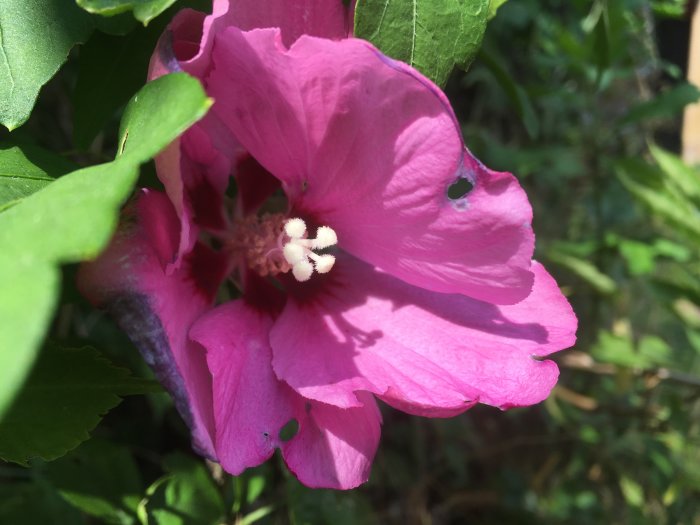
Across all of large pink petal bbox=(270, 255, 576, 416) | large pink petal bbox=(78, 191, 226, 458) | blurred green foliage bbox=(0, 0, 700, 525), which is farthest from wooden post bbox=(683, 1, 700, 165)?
large pink petal bbox=(78, 191, 226, 458)

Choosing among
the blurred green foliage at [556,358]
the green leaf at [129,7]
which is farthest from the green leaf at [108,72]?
the green leaf at [129,7]

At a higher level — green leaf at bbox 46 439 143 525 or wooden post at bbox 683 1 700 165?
green leaf at bbox 46 439 143 525

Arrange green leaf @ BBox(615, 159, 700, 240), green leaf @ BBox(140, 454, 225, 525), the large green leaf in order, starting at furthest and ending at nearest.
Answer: green leaf @ BBox(615, 159, 700, 240), green leaf @ BBox(140, 454, 225, 525), the large green leaf

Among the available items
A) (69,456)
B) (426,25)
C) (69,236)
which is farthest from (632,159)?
(69,236)

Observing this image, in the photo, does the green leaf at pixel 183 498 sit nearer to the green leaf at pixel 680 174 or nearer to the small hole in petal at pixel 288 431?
the small hole in petal at pixel 288 431

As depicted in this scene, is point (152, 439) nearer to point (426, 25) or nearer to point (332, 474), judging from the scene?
point (332, 474)

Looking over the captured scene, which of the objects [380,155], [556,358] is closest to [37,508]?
[380,155]

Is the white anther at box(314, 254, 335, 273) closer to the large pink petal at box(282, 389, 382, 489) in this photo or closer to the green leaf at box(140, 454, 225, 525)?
the large pink petal at box(282, 389, 382, 489)
